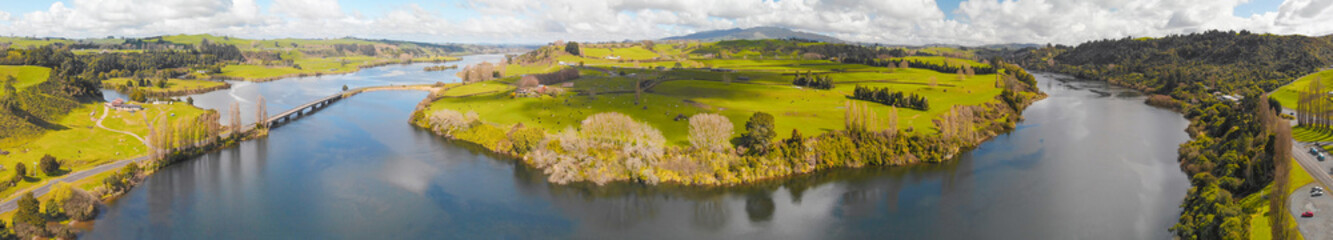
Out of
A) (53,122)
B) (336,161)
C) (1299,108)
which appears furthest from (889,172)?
(53,122)

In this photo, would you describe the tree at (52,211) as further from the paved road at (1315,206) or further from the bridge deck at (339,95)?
the paved road at (1315,206)

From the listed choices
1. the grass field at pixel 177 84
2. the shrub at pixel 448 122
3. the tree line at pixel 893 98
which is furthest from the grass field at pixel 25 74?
the tree line at pixel 893 98

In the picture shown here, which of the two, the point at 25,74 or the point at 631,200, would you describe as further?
the point at 25,74

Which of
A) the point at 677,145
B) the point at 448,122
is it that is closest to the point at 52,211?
the point at 448,122

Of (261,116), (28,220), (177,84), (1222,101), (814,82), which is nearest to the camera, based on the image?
(28,220)

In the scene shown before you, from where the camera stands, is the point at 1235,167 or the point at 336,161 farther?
the point at 336,161

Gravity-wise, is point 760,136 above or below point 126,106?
above

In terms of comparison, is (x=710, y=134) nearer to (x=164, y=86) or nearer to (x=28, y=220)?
(x=28, y=220)

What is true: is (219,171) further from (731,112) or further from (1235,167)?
(1235,167)
